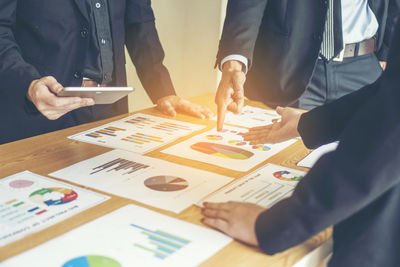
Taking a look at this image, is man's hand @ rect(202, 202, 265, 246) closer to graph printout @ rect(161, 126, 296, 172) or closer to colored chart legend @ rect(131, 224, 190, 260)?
colored chart legend @ rect(131, 224, 190, 260)

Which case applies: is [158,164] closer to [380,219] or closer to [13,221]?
[13,221]

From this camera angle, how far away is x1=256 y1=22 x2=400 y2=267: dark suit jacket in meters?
0.71

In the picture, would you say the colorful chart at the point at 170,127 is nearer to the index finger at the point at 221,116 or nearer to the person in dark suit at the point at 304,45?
the index finger at the point at 221,116

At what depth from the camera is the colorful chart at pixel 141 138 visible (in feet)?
4.53

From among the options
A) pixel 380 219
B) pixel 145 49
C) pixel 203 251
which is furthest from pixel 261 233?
pixel 145 49

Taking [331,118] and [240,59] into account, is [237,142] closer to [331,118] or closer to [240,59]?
[331,118]

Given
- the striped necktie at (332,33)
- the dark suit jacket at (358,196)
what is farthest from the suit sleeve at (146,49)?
the dark suit jacket at (358,196)

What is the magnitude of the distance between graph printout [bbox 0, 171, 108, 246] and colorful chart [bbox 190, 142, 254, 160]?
1.41 ft

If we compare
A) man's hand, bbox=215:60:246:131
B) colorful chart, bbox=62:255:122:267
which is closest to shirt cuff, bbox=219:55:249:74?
man's hand, bbox=215:60:246:131

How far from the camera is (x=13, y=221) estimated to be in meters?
0.85

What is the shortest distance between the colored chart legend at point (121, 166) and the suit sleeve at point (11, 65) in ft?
1.37

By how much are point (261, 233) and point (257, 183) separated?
0.95ft

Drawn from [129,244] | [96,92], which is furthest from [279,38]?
[129,244]

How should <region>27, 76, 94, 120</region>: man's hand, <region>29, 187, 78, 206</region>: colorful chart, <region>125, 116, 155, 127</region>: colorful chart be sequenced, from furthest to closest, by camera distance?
1. <region>125, 116, 155, 127</region>: colorful chart
2. <region>27, 76, 94, 120</region>: man's hand
3. <region>29, 187, 78, 206</region>: colorful chart
